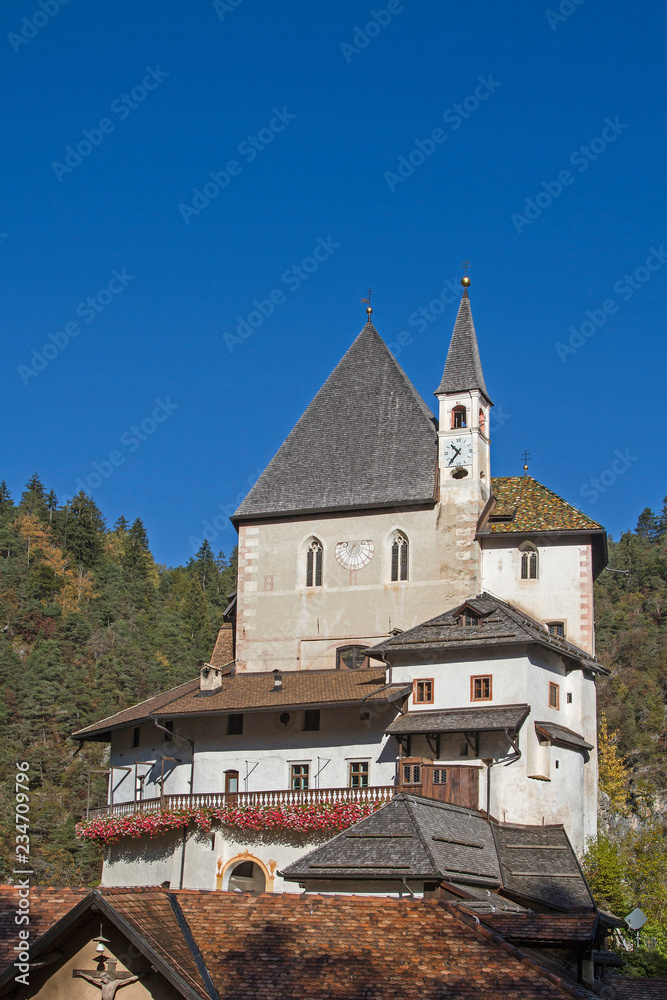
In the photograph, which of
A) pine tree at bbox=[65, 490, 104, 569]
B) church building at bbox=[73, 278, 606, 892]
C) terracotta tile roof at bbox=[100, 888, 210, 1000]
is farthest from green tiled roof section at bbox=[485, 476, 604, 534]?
pine tree at bbox=[65, 490, 104, 569]

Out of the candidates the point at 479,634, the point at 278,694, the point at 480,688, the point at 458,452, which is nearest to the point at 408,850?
the point at 480,688

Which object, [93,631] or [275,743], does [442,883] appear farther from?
[93,631]

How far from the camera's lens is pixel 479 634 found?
43.6m

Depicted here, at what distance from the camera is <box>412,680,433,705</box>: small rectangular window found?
144ft

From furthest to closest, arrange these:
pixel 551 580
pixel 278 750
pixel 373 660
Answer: pixel 373 660 < pixel 551 580 < pixel 278 750

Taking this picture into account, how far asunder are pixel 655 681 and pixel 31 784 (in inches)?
2246

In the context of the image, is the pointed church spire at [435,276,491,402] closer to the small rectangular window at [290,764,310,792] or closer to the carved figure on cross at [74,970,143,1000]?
the small rectangular window at [290,764,310,792]

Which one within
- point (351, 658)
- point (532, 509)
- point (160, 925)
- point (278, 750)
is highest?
point (532, 509)

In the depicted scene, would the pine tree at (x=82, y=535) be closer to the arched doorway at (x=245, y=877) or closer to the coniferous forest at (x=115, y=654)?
the coniferous forest at (x=115, y=654)

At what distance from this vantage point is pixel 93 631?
408ft

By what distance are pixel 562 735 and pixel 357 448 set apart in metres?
15.9

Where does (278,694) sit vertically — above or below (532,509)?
below

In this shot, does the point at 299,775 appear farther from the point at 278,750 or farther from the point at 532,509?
the point at 532,509

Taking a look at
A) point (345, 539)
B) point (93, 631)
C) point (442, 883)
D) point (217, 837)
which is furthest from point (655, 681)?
point (442, 883)
